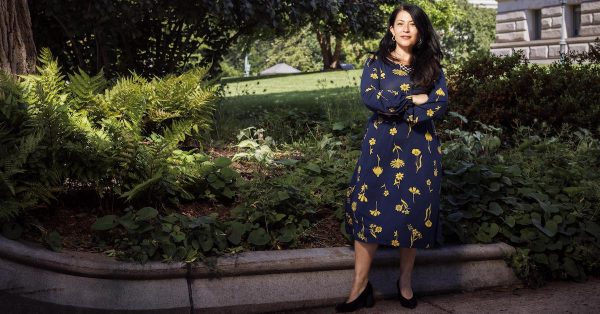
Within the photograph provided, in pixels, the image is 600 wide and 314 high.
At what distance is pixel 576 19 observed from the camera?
27922 millimetres

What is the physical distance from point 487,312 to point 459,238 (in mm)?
731

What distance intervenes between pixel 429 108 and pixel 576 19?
84.4 feet

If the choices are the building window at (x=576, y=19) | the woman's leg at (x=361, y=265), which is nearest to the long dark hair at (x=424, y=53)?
the woman's leg at (x=361, y=265)

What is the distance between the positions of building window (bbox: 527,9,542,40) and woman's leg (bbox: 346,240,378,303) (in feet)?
87.7

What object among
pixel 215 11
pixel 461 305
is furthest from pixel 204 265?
pixel 215 11

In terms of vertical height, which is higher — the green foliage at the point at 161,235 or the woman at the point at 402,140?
the woman at the point at 402,140

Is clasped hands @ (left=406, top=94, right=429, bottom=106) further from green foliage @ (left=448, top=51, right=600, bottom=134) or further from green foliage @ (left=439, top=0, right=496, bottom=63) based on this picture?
green foliage @ (left=439, top=0, right=496, bottom=63)

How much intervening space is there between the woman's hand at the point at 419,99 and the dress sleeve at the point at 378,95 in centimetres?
3

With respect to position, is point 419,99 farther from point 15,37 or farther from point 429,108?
point 15,37

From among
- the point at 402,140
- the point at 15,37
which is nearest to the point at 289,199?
the point at 402,140

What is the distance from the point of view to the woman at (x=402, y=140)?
446 cm

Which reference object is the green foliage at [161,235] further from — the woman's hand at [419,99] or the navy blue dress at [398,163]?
the woman's hand at [419,99]

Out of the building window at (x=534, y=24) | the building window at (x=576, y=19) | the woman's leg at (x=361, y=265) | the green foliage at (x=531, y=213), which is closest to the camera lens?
the woman's leg at (x=361, y=265)

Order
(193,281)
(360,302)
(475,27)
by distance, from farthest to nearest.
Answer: (475,27)
(360,302)
(193,281)
